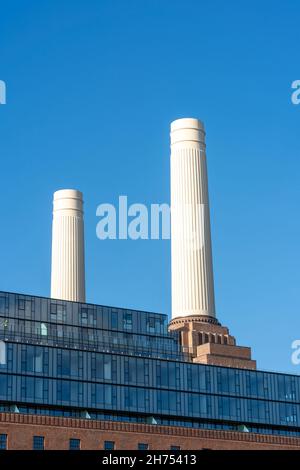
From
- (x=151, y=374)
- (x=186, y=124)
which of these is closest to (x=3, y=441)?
(x=151, y=374)

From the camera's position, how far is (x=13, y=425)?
132375 millimetres

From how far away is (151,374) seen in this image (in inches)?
5856

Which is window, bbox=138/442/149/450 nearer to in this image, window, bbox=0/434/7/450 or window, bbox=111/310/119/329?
window, bbox=0/434/7/450

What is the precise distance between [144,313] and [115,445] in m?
25.9

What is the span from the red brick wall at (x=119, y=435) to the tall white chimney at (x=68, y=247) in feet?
146

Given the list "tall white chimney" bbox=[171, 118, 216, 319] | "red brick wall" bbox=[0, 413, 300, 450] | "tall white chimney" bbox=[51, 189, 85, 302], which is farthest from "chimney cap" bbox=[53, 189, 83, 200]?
"red brick wall" bbox=[0, 413, 300, 450]

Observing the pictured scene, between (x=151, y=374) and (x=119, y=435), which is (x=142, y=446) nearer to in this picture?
(x=119, y=435)

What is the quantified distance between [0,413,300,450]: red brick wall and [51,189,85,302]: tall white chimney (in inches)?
1747

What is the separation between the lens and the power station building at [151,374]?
5438 inches

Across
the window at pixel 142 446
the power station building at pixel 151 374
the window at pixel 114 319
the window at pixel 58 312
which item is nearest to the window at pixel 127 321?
the power station building at pixel 151 374

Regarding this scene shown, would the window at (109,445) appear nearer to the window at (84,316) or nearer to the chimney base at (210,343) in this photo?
the window at (84,316)

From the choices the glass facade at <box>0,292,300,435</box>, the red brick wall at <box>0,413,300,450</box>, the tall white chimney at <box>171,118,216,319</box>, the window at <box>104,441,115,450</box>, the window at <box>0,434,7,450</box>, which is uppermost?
the tall white chimney at <box>171,118,216,319</box>

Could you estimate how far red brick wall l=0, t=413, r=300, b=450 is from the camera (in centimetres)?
13288
